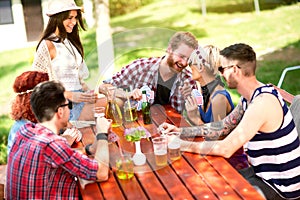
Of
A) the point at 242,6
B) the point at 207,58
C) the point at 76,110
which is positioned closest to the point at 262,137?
the point at 207,58

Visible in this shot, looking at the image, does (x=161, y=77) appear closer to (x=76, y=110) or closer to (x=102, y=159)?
(x=76, y=110)

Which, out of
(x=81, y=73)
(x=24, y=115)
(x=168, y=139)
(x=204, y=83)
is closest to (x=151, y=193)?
(x=168, y=139)

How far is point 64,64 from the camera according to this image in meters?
3.86

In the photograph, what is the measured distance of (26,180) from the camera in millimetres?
2559

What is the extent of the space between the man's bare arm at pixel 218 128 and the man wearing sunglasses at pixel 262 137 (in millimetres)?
137

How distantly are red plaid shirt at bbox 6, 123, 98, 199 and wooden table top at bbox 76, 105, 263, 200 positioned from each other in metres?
0.11

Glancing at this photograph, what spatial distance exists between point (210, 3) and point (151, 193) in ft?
24.7

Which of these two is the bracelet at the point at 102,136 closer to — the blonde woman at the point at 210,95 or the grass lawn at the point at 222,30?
the blonde woman at the point at 210,95

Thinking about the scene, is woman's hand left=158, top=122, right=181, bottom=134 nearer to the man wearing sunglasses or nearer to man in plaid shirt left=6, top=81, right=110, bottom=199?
the man wearing sunglasses

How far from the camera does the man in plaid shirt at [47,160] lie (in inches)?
99.3

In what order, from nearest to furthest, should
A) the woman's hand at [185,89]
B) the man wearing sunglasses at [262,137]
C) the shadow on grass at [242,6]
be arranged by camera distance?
the man wearing sunglasses at [262,137]
the woman's hand at [185,89]
the shadow on grass at [242,6]

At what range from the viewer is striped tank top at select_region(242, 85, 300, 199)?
9.22 ft

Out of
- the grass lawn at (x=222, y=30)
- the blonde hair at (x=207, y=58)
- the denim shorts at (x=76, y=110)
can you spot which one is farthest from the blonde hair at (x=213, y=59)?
the grass lawn at (x=222, y=30)

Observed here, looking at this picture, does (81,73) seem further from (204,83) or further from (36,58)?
(204,83)
